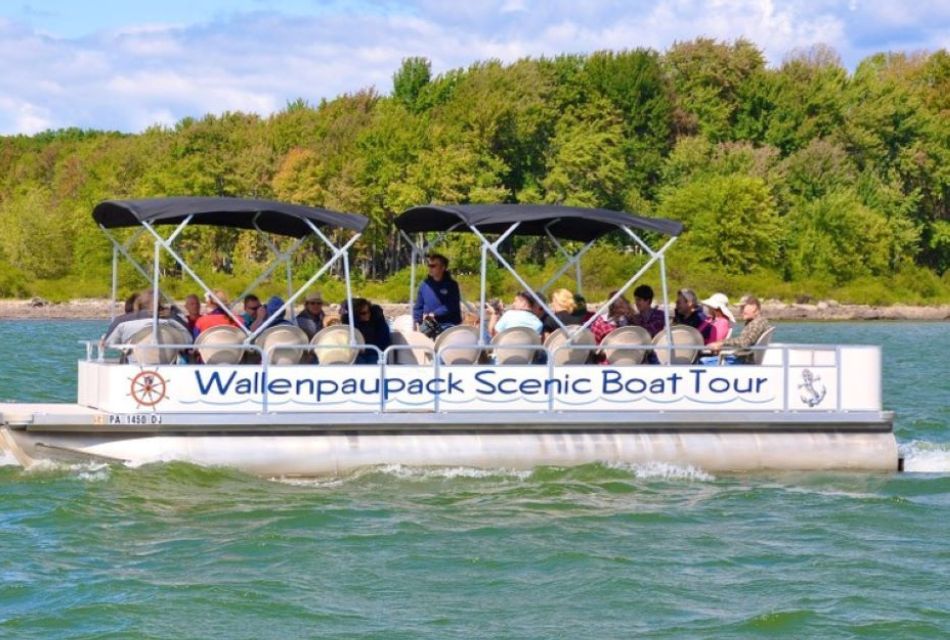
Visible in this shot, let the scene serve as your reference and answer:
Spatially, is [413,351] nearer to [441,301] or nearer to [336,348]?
[441,301]

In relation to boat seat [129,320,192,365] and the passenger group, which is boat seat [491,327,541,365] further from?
boat seat [129,320,192,365]

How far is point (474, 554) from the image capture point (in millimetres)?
12953

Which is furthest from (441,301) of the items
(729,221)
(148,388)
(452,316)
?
(729,221)

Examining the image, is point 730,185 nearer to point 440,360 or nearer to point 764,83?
point 764,83

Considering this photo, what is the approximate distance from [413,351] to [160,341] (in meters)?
2.43

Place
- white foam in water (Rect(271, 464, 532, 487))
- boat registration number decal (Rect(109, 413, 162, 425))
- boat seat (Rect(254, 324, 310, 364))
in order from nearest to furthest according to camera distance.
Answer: boat registration number decal (Rect(109, 413, 162, 425)), white foam in water (Rect(271, 464, 532, 487)), boat seat (Rect(254, 324, 310, 364))

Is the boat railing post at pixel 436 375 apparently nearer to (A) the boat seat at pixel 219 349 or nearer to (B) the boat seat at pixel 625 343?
(B) the boat seat at pixel 625 343

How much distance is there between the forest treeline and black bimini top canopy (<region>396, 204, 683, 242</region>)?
50779mm

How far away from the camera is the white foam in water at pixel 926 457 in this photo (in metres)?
17.0

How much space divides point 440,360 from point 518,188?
206 ft

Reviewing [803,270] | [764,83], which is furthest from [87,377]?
[764,83]

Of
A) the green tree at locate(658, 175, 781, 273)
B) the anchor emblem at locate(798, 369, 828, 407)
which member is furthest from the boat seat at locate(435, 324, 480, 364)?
the green tree at locate(658, 175, 781, 273)

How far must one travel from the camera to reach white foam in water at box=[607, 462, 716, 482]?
15.4m

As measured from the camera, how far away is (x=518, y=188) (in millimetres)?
78000
